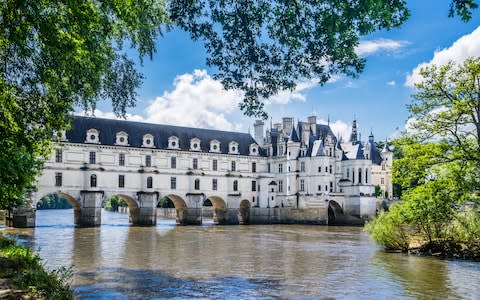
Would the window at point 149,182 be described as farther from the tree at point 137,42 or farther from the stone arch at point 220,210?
the tree at point 137,42

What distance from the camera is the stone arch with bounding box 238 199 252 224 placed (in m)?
56.1

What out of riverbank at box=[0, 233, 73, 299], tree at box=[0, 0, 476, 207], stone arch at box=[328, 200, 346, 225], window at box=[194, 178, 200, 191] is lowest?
stone arch at box=[328, 200, 346, 225]

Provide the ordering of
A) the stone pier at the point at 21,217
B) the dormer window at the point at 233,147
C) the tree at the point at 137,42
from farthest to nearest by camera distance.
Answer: the dormer window at the point at 233,147
the stone pier at the point at 21,217
the tree at the point at 137,42

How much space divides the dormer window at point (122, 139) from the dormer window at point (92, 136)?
2076mm

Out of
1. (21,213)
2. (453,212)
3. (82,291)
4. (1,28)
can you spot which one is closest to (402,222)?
(453,212)

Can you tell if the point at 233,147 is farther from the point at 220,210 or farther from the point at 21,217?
the point at 21,217

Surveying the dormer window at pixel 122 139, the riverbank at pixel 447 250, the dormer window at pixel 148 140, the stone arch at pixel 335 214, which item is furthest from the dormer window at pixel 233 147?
the riverbank at pixel 447 250

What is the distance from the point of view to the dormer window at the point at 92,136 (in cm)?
4631

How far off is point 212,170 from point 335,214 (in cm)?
1628

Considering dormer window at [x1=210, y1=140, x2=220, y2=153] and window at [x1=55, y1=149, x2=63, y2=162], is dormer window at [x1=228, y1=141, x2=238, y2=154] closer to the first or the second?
dormer window at [x1=210, y1=140, x2=220, y2=153]

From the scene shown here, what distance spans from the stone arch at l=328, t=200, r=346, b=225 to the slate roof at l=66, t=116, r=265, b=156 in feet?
33.9

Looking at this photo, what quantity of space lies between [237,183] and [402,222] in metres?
34.9

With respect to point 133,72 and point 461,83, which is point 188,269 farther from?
point 461,83

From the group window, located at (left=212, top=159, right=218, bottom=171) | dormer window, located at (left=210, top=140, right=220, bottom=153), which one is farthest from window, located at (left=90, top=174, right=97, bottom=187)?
dormer window, located at (left=210, top=140, right=220, bottom=153)
